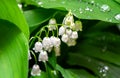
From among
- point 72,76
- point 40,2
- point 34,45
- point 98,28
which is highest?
point 40,2

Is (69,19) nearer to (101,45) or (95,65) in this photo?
(95,65)

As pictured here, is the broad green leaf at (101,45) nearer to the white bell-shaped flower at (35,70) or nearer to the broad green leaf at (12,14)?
the white bell-shaped flower at (35,70)

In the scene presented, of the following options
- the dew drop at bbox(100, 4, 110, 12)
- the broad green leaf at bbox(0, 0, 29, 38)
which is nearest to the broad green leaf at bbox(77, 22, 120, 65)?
the dew drop at bbox(100, 4, 110, 12)

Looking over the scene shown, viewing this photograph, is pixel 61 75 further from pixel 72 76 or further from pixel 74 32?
pixel 74 32

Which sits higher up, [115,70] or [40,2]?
[40,2]

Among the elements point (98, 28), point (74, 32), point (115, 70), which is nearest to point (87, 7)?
point (74, 32)

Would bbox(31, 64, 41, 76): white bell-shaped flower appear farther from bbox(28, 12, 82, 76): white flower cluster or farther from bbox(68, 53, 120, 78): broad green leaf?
bbox(68, 53, 120, 78): broad green leaf
